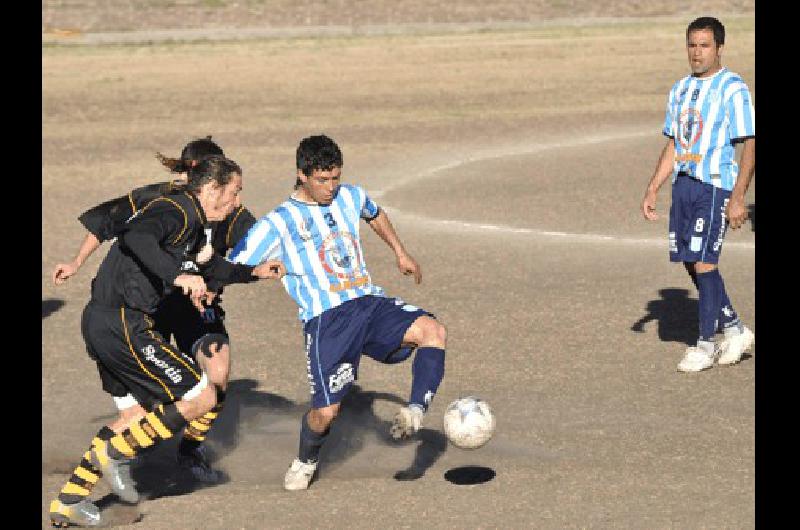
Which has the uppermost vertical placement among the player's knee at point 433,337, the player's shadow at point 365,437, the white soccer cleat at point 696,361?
the player's knee at point 433,337

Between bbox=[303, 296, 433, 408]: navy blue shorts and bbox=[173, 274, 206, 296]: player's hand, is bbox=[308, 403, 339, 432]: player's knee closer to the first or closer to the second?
bbox=[303, 296, 433, 408]: navy blue shorts

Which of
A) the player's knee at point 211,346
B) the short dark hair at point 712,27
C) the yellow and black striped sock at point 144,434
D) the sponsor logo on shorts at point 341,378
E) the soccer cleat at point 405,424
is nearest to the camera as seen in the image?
the soccer cleat at point 405,424

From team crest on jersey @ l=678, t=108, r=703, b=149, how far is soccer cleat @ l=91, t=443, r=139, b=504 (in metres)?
5.29

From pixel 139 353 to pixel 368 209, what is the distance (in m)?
1.85

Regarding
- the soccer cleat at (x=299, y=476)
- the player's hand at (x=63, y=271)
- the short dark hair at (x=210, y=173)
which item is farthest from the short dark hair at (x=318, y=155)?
the soccer cleat at (x=299, y=476)

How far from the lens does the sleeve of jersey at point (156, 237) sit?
26.8 feet

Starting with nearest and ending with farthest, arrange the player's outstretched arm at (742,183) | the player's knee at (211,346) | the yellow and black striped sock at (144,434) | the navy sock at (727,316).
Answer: the yellow and black striped sock at (144,434)
the player's knee at (211,346)
the player's outstretched arm at (742,183)
the navy sock at (727,316)

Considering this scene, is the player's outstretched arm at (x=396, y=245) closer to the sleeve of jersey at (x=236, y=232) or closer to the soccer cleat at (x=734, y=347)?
the sleeve of jersey at (x=236, y=232)

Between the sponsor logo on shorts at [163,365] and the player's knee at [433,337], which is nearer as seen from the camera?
→ the sponsor logo on shorts at [163,365]

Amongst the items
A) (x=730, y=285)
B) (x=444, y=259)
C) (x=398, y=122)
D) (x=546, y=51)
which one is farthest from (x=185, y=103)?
(x=730, y=285)

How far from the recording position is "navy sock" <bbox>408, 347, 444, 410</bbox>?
8.61m

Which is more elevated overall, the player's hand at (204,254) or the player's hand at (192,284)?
the player's hand at (204,254)

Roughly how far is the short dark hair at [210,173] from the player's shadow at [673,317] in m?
4.98

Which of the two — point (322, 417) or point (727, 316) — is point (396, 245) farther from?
point (727, 316)
